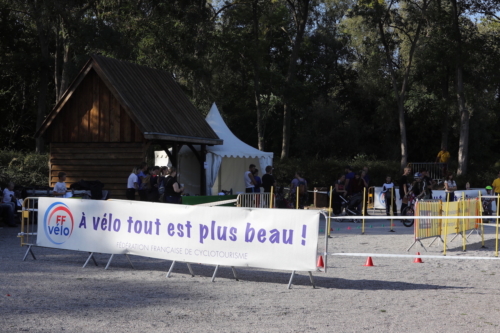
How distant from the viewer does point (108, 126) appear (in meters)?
26.0

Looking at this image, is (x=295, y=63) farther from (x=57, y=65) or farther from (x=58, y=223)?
(x=58, y=223)

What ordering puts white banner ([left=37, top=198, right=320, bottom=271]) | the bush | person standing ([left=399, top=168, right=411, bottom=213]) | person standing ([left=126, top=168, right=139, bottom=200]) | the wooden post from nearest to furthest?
white banner ([left=37, top=198, right=320, bottom=271]) → person standing ([left=126, top=168, right=139, bottom=200]) → person standing ([left=399, top=168, right=411, bottom=213]) → the wooden post → the bush

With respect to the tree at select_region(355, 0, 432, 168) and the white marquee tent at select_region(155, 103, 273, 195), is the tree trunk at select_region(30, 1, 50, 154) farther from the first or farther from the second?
the tree at select_region(355, 0, 432, 168)

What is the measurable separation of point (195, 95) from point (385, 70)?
15676mm

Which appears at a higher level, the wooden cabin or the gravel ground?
the wooden cabin

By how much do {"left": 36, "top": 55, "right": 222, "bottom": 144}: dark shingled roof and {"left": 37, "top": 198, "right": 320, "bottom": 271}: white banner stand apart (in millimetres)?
12928

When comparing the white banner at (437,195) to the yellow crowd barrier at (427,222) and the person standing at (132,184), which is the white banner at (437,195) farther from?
the person standing at (132,184)

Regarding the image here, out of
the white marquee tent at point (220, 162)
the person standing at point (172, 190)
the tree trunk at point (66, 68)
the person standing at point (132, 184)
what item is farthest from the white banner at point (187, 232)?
the tree trunk at point (66, 68)

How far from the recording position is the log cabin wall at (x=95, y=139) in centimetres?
2572

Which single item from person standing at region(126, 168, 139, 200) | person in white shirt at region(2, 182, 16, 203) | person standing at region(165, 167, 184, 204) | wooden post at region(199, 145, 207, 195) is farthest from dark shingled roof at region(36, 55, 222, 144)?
person standing at region(165, 167, 184, 204)

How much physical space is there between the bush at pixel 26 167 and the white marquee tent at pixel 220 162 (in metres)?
5.46

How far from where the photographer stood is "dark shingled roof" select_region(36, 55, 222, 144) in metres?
25.3

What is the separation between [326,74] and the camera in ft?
177

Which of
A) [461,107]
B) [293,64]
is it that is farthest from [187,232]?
[293,64]
